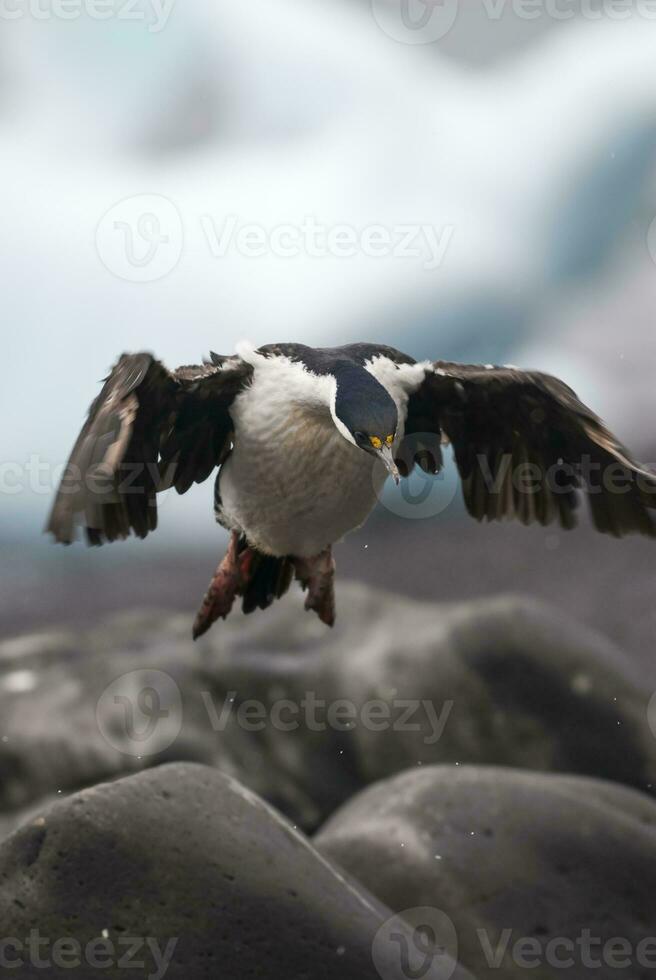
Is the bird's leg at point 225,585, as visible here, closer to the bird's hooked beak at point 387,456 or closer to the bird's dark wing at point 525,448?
the bird's dark wing at point 525,448

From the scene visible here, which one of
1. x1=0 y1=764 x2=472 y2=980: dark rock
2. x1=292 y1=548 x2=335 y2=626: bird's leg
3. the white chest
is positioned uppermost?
the white chest

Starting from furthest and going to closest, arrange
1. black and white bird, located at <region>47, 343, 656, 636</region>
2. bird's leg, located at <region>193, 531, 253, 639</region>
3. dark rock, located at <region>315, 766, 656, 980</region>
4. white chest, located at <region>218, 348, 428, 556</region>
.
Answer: dark rock, located at <region>315, 766, 656, 980</region>
bird's leg, located at <region>193, 531, 253, 639</region>
white chest, located at <region>218, 348, 428, 556</region>
black and white bird, located at <region>47, 343, 656, 636</region>

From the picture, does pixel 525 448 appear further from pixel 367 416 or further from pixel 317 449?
pixel 367 416

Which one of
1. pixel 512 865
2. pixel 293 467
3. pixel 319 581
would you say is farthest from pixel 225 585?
pixel 512 865

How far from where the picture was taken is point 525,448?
3523 mm

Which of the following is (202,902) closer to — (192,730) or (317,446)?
(317,446)

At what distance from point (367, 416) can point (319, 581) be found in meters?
0.88

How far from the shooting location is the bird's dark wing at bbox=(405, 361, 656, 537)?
3225 millimetres

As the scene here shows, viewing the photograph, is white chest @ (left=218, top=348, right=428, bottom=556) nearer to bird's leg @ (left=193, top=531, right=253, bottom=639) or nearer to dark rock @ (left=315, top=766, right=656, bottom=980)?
bird's leg @ (left=193, top=531, right=253, bottom=639)

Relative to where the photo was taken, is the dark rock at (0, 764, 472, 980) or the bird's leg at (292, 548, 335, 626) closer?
the dark rock at (0, 764, 472, 980)

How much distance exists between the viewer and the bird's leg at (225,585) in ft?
11.1

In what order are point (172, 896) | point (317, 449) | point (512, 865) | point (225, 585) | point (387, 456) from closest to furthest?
point (387, 456)
point (317, 449)
point (172, 896)
point (225, 585)
point (512, 865)

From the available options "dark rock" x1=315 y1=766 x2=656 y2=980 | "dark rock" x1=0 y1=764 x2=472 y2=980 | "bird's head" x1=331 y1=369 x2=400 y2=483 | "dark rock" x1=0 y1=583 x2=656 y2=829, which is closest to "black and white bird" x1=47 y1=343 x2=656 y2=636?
"bird's head" x1=331 y1=369 x2=400 y2=483

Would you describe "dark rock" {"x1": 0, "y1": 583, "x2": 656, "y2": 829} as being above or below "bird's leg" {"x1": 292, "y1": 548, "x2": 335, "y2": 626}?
below
